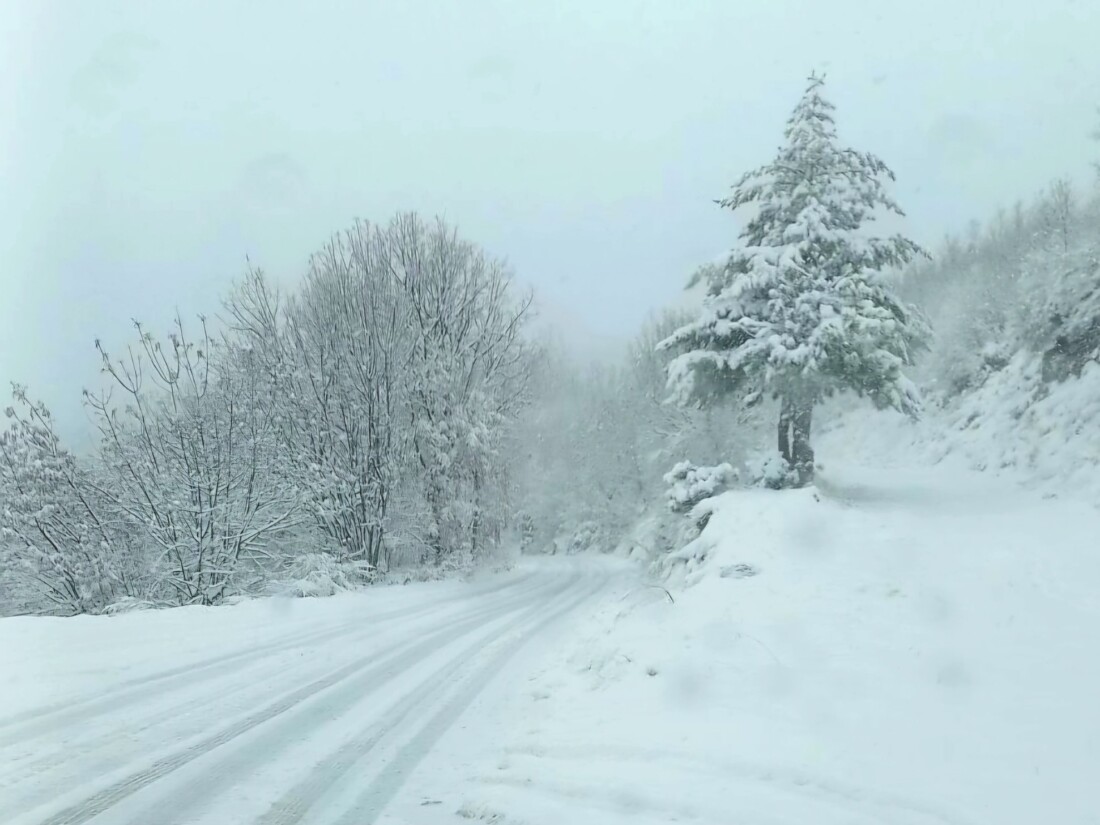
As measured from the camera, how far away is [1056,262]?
760 inches

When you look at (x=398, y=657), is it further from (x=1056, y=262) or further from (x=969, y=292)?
(x=969, y=292)

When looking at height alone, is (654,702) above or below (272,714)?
above

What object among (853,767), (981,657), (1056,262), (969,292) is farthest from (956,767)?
(969,292)

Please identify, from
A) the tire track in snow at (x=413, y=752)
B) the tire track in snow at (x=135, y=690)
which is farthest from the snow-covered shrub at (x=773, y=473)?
the tire track in snow at (x=135, y=690)

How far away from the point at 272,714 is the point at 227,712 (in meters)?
0.42

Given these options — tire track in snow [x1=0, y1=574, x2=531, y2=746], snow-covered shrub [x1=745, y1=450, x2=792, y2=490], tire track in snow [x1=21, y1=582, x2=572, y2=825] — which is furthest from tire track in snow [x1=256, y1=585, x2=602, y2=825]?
snow-covered shrub [x1=745, y1=450, x2=792, y2=490]

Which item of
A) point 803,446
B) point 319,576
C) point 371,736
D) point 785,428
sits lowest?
point 319,576

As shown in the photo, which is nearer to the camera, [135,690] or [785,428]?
[135,690]

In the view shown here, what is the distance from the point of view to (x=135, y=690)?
7219mm

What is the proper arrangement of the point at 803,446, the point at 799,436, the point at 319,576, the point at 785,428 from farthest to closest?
1. the point at 785,428
2. the point at 803,446
3. the point at 799,436
4. the point at 319,576

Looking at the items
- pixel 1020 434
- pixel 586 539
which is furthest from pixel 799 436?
pixel 586 539

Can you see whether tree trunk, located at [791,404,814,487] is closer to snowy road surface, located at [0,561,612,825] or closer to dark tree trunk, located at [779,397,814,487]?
dark tree trunk, located at [779,397,814,487]

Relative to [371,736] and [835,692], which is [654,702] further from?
[371,736]

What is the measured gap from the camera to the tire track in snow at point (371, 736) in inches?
183
